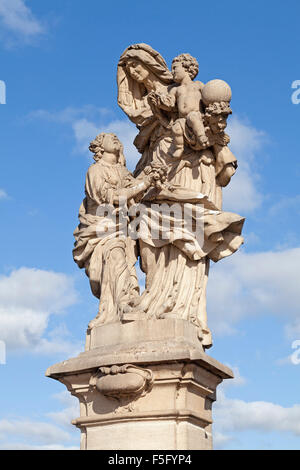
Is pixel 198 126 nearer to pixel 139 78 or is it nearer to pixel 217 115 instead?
pixel 217 115

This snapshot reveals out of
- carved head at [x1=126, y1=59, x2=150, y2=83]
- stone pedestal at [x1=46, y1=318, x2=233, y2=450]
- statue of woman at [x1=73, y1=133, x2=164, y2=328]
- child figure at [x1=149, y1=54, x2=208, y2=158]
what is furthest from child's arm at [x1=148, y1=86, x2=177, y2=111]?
stone pedestal at [x1=46, y1=318, x2=233, y2=450]

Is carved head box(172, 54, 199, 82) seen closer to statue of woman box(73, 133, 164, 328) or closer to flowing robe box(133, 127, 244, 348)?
flowing robe box(133, 127, 244, 348)

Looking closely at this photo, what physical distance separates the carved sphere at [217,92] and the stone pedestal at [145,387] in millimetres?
2929

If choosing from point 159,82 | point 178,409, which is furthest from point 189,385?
point 159,82

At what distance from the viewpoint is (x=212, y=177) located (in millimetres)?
10320

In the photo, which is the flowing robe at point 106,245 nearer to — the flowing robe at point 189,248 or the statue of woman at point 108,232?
the statue of woman at point 108,232

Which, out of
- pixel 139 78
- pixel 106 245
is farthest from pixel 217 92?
pixel 106 245

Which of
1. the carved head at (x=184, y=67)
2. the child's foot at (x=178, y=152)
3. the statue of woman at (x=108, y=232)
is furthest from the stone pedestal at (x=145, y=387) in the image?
the carved head at (x=184, y=67)

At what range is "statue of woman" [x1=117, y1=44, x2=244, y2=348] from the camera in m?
9.74

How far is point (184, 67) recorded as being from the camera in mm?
10805

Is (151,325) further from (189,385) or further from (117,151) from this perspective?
(117,151)

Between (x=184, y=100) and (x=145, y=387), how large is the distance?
3.89m
